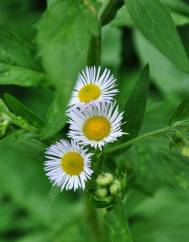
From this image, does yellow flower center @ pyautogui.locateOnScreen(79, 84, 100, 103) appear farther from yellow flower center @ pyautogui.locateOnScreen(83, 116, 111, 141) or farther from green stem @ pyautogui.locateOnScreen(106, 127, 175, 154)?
green stem @ pyautogui.locateOnScreen(106, 127, 175, 154)

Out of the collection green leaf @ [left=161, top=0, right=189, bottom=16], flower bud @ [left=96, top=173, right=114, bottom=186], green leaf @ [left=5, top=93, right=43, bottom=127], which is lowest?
flower bud @ [left=96, top=173, right=114, bottom=186]

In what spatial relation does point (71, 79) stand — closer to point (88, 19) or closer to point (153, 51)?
point (88, 19)

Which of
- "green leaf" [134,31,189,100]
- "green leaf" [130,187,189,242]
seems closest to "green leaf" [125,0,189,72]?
"green leaf" [130,187,189,242]

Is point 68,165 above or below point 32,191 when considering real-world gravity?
above

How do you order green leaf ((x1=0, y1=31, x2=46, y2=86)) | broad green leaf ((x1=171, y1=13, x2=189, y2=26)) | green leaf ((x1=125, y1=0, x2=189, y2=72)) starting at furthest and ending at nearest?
broad green leaf ((x1=171, y1=13, x2=189, y2=26)) → green leaf ((x1=0, y1=31, x2=46, y2=86)) → green leaf ((x1=125, y1=0, x2=189, y2=72))

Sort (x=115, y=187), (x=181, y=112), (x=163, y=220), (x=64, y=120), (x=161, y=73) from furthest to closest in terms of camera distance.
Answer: (x=161, y=73), (x=163, y=220), (x=181, y=112), (x=115, y=187), (x=64, y=120)

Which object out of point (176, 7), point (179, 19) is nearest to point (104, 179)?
point (179, 19)

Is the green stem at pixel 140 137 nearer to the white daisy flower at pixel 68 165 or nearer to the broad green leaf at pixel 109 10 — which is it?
the white daisy flower at pixel 68 165

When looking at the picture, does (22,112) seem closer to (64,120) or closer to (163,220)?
(64,120)
